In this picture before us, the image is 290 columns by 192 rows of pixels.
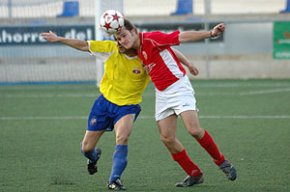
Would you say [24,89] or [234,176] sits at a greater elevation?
[234,176]

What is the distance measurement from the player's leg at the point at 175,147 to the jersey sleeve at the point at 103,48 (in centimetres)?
80

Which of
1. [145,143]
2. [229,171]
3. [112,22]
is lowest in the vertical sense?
[145,143]

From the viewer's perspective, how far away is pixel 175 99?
8.23m

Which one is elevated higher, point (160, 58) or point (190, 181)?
point (160, 58)

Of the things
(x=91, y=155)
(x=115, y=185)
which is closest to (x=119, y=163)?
(x=115, y=185)

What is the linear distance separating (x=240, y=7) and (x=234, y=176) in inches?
632

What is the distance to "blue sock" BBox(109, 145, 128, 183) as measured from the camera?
8.06m

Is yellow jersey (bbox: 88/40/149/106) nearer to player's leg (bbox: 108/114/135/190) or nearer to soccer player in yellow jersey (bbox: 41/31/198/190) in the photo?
soccer player in yellow jersey (bbox: 41/31/198/190)

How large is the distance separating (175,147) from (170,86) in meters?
0.60

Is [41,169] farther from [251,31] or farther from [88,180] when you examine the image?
[251,31]

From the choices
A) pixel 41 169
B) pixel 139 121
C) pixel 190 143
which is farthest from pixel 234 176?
pixel 139 121

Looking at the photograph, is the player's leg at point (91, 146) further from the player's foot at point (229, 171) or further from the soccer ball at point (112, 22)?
the player's foot at point (229, 171)

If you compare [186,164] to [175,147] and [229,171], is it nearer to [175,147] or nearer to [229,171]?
[175,147]

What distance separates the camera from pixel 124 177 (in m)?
8.89
